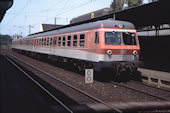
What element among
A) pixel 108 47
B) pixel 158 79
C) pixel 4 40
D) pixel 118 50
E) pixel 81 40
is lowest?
pixel 158 79

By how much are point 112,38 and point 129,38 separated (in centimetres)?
110

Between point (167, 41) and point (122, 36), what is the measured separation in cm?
589

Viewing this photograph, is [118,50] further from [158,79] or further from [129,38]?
[158,79]

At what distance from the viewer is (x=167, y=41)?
15.7 m

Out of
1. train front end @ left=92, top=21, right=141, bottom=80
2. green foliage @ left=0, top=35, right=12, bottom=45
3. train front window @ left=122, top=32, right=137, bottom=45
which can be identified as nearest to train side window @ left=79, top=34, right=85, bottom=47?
train front end @ left=92, top=21, right=141, bottom=80

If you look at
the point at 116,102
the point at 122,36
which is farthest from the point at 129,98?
the point at 122,36

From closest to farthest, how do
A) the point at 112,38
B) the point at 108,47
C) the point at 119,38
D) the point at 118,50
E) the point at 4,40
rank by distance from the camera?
the point at 108,47 → the point at 118,50 → the point at 112,38 → the point at 119,38 → the point at 4,40

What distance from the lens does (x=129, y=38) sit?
38.5 ft

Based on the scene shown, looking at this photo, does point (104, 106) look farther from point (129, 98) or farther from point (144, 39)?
point (144, 39)

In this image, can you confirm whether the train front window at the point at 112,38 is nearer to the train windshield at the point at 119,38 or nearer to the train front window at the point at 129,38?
the train windshield at the point at 119,38

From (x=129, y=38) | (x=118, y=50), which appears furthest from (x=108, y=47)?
(x=129, y=38)

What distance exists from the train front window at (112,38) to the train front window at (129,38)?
363 mm

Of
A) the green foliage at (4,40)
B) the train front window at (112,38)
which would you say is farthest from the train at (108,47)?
the green foliage at (4,40)

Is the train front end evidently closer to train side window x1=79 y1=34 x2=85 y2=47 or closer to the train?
the train
